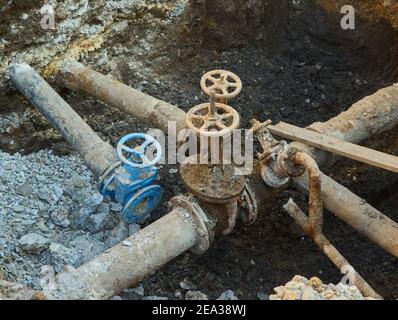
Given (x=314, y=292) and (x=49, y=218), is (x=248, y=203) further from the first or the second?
(x=49, y=218)

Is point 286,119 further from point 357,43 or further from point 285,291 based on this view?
point 285,291

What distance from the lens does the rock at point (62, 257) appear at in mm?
2762

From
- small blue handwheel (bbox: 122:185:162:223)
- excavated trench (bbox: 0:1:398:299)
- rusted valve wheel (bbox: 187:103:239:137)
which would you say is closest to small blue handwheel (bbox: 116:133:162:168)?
small blue handwheel (bbox: 122:185:162:223)

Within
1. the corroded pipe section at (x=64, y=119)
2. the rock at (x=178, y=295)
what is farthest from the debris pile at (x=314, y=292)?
the corroded pipe section at (x=64, y=119)

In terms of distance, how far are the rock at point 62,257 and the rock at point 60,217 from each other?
13 centimetres

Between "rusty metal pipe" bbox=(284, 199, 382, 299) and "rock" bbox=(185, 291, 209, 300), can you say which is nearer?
"rusty metal pipe" bbox=(284, 199, 382, 299)

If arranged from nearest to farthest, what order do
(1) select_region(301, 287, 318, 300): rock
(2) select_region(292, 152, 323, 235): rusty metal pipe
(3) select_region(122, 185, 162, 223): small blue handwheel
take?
(1) select_region(301, 287, 318, 300): rock → (2) select_region(292, 152, 323, 235): rusty metal pipe → (3) select_region(122, 185, 162, 223): small blue handwheel

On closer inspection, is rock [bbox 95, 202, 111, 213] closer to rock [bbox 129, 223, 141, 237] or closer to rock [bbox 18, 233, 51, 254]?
rock [bbox 129, 223, 141, 237]

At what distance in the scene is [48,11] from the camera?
317 cm

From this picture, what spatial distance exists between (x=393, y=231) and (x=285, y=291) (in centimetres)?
68

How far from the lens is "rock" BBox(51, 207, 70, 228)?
2.92 meters

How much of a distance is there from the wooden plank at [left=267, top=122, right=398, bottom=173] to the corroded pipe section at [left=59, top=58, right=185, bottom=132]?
0.43 m

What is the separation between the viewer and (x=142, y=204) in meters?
2.81

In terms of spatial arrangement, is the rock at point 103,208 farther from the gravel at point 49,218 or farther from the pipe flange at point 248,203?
the pipe flange at point 248,203
